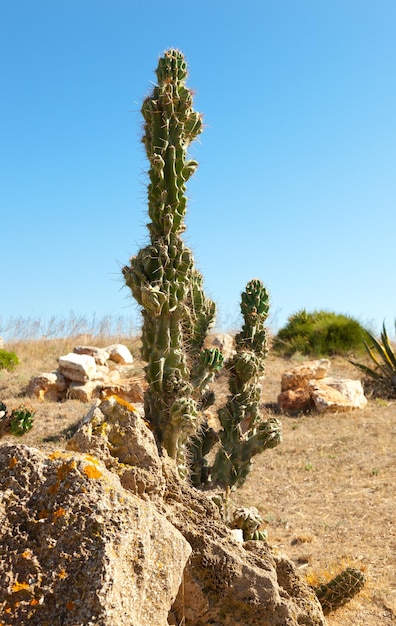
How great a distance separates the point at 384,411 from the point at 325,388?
113cm

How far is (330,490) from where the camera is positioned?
26.1 ft

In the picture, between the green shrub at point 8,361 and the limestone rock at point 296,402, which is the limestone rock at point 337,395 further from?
the green shrub at point 8,361

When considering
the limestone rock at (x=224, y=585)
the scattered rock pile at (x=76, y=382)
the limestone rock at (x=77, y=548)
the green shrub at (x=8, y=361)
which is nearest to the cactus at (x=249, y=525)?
the limestone rock at (x=224, y=585)

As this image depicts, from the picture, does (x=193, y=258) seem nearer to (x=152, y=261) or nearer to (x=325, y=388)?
(x=152, y=261)

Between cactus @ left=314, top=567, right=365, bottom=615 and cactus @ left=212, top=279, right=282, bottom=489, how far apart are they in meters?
2.06

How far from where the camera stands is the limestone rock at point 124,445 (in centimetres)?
328

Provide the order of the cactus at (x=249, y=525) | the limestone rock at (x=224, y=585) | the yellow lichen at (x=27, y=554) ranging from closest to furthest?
the yellow lichen at (x=27, y=554)
the limestone rock at (x=224, y=585)
the cactus at (x=249, y=525)

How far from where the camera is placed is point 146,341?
5.09 m

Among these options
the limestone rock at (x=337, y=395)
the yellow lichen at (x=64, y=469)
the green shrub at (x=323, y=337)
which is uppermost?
the green shrub at (x=323, y=337)

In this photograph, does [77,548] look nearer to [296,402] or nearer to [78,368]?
[78,368]

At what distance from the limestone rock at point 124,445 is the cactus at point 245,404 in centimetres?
332

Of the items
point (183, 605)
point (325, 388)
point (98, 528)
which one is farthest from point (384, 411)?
point (98, 528)

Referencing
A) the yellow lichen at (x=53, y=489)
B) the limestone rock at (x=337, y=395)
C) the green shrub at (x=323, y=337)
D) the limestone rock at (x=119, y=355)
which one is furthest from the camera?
the green shrub at (x=323, y=337)

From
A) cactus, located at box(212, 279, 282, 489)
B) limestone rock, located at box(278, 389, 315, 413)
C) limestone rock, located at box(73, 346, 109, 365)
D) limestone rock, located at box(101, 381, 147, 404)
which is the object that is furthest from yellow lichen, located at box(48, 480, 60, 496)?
limestone rock, located at box(73, 346, 109, 365)
